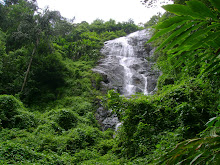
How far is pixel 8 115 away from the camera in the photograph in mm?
8219

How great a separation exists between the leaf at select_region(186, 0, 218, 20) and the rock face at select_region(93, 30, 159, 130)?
9.84 meters

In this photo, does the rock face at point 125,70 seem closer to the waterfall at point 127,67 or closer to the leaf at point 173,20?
the waterfall at point 127,67

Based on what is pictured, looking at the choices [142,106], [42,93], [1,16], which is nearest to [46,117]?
[42,93]

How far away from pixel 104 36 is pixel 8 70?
18035 millimetres

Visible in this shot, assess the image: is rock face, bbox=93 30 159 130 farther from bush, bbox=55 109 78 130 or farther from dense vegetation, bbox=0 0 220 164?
bush, bbox=55 109 78 130

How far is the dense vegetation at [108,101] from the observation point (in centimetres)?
54

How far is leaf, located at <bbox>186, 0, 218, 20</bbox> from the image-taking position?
18.3 inches

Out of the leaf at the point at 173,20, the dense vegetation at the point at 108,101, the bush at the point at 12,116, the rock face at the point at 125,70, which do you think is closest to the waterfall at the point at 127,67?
the rock face at the point at 125,70

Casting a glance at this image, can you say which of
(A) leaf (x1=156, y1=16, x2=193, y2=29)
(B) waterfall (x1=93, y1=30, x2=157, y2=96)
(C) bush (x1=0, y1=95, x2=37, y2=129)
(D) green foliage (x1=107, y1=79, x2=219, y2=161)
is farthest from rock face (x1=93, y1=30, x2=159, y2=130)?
(A) leaf (x1=156, y1=16, x2=193, y2=29)

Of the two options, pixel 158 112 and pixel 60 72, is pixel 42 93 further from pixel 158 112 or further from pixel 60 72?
pixel 158 112

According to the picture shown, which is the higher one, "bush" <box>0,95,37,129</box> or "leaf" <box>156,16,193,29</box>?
"leaf" <box>156,16,193,29</box>

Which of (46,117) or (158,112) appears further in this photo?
(46,117)

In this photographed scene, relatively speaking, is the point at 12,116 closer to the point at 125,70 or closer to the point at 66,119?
the point at 66,119

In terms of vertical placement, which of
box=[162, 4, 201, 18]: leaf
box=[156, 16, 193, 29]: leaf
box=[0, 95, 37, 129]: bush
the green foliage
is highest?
box=[162, 4, 201, 18]: leaf
